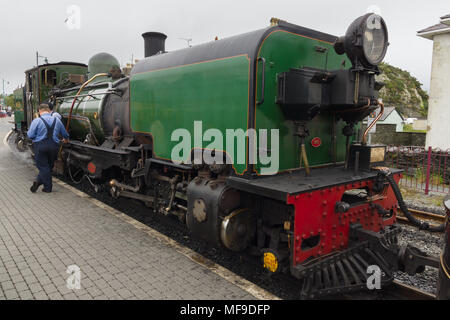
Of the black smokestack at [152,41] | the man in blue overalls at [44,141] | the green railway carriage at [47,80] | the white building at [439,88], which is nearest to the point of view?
the black smokestack at [152,41]

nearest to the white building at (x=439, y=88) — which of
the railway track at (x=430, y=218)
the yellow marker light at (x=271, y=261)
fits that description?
the railway track at (x=430, y=218)

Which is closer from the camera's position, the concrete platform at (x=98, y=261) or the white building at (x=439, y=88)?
the concrete platform at (x=98, y=261)

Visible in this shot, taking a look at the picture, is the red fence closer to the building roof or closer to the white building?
the white building

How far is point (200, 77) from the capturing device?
4.07m

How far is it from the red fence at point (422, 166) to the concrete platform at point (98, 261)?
6.75 m

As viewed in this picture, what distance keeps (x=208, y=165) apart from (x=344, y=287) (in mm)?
1997

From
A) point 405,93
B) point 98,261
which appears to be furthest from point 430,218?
point 405,93

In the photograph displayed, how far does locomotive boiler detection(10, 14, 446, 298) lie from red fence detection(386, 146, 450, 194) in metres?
5.24

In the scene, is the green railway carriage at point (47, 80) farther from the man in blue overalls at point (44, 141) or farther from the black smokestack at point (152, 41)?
the black smokestack at point (152, 41)

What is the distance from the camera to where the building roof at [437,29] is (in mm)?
10031

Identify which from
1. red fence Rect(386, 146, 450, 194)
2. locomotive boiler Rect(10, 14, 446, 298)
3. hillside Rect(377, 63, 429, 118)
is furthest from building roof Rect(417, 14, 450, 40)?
hillside Rect(377, 63, 429, 118)

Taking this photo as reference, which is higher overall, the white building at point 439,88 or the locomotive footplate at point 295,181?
the white building at point 439,88
